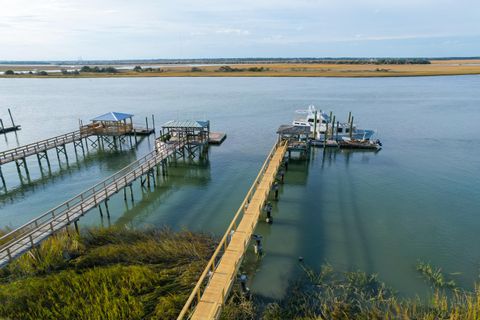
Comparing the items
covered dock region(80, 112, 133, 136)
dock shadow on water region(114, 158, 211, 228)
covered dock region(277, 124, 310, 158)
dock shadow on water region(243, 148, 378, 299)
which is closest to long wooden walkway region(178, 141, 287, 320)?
dock shadow on water region(243, 148, 378, 299)

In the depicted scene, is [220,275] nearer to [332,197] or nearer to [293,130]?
[332,197]

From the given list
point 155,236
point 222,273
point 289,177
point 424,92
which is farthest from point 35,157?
point 424,92

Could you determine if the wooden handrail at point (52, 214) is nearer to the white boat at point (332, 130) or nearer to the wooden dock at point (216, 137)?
the wooden dock at point (216, 137)

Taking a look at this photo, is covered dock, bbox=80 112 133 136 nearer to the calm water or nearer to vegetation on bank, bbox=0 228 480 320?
the calm water

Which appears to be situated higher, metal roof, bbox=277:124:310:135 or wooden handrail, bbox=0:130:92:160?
metal roof, bbox=277:124:310:135

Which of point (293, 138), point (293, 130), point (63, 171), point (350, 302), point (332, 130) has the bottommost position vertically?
point (63, 171)

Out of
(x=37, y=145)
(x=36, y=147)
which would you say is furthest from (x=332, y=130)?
(x=36, y=147)

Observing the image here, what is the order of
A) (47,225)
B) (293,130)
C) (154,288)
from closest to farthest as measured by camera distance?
Result: (154,288) < (47,225) < (293,130)

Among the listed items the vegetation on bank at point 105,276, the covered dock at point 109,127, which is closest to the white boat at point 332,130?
the covered dock at point 109,127
